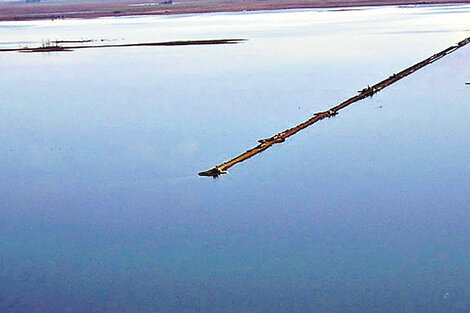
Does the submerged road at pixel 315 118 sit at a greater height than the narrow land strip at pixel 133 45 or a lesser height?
lesser

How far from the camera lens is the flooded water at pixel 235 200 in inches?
220

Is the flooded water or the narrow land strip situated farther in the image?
the narrow land strip

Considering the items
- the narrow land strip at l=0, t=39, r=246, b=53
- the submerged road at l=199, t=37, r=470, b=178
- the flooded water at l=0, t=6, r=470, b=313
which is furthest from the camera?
the narrow land strip at l=0, t=39, r=246, b=53

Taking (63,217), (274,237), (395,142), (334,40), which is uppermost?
(334,40)

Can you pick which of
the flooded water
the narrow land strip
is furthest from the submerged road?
the narrow land strip

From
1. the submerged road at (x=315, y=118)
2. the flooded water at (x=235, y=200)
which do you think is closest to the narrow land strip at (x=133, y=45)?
the submerged road at (x=315, y=118)

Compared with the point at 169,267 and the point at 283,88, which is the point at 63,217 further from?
the point at 283,88

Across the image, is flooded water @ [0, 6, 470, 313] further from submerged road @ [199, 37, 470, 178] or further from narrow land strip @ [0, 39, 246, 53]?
narrow land strip @ [0, 39, 246, 53]

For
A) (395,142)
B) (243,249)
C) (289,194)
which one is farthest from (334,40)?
(243,249)

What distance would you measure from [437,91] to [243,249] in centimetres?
826

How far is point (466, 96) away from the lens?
12.6 metres

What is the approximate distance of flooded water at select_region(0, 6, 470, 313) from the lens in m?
5.59

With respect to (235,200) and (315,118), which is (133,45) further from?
(235,200)

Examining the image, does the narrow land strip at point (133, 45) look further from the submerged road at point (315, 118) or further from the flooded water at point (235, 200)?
the flooded water at point (235, 200)
